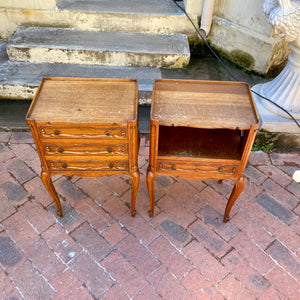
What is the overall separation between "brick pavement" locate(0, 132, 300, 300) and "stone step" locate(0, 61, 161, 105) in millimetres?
905

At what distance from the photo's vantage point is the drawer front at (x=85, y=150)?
2.20m

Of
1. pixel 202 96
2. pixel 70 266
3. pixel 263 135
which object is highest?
Result: pixel 202 96

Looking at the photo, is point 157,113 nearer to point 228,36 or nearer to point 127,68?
point 127,68

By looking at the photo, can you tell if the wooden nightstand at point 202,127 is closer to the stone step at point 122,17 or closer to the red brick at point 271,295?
the red brick at point 271,295

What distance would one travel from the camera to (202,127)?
2.09 metres

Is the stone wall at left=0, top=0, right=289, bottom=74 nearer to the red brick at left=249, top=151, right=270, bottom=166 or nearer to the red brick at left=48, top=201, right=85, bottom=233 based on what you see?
the red brick at left=249, top=151, right=270, bottom=166

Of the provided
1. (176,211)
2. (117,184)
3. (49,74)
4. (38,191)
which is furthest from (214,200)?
(49,74)

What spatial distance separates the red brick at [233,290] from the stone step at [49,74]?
220cm

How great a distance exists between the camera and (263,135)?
3365 mm

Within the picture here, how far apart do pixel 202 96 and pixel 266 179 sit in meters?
1.33

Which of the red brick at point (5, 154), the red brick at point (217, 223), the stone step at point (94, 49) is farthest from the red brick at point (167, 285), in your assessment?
the stone step at point (94, 49)

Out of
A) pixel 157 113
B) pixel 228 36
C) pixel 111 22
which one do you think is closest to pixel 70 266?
pixel 157 113

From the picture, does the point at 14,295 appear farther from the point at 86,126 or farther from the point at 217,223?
the point at 217,223

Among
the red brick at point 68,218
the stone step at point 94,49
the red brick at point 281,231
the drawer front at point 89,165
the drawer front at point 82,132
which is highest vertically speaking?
the drawer front at point 82,132
